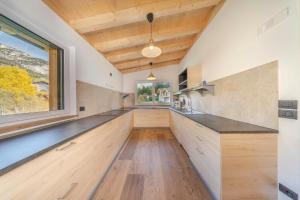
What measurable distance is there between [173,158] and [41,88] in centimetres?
237

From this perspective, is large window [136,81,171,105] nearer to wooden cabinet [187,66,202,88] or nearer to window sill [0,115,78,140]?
wooden cabinet [187,66,202,88]

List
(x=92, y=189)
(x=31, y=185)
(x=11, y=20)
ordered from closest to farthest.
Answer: (x=31, y=185) → (x=11, y=20) → (x=92, y=189)

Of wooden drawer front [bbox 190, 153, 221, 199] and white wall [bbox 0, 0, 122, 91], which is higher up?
white wall [bbox 0, 0, 122, 91]

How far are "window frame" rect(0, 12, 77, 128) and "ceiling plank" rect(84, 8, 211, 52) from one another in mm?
779

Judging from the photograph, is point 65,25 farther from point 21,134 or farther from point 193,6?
point 193,6

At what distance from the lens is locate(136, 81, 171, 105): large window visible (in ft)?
22.0

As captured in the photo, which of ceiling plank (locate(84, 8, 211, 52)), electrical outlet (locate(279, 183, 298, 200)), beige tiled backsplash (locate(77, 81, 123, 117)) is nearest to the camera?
electrical outlet (locate(279, 183, 298, 200))

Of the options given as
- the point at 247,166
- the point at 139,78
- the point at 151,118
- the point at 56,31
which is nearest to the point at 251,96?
the point at 247,166

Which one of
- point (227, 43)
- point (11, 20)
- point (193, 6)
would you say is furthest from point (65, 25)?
point (227, 43)

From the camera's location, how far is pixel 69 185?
1.33 metres

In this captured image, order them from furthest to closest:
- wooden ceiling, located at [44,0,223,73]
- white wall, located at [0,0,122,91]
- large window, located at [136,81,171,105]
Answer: large window, located at [136,81,171,105]
wooden ceiling, located at [44,0,223,73]
white wall, located at [0,0,122,91]

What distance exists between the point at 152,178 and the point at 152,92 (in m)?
4.72

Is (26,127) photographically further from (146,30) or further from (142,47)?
(142,47)

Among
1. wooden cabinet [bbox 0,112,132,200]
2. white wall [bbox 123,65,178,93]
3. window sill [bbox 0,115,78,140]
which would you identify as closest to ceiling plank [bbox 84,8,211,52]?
window sill [bbox 0,115,78,140]
